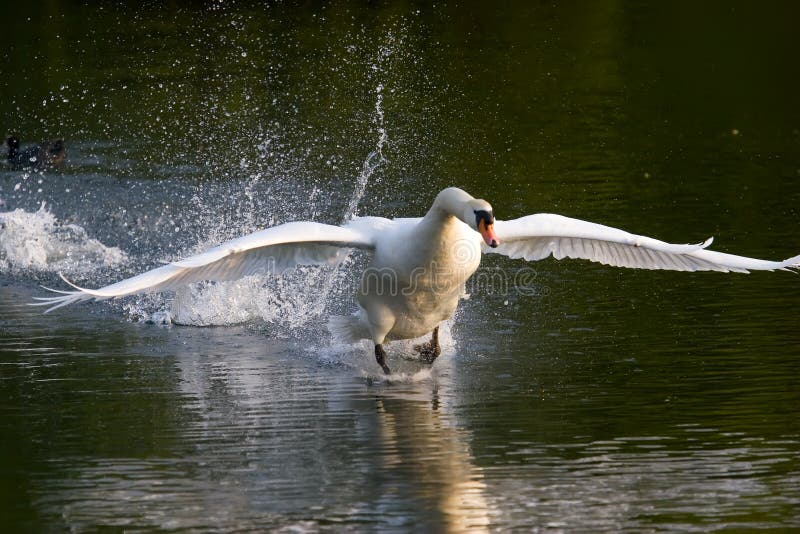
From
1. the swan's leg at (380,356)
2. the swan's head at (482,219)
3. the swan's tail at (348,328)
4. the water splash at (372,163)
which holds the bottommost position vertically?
the swan's leg at (380,356)

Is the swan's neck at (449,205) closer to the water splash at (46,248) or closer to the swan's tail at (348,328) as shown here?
the swan's tail at (348,328)

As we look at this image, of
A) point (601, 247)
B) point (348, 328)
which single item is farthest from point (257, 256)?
point (601, 247)

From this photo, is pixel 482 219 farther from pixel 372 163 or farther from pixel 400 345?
pixel 372 163

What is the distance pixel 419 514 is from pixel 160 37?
891 inches

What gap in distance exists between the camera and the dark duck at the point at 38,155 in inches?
703

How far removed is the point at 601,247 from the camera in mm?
10656

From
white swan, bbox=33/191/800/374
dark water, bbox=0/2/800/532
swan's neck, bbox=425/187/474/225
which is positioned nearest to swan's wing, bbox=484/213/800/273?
white swan, bbox=33/191/800/374

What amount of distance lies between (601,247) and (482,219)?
2.51 metres

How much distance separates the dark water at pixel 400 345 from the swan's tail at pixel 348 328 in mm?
205

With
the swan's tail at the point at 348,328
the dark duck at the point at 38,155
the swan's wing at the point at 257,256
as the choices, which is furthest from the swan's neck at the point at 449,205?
the dark duck at the point at 38,155

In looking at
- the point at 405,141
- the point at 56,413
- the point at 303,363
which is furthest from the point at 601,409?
the point at 405,141

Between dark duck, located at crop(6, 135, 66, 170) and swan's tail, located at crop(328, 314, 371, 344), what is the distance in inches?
338

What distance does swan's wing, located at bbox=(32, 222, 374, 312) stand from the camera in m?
9.30

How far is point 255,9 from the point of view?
32.1m
